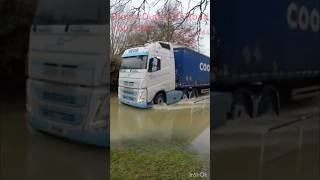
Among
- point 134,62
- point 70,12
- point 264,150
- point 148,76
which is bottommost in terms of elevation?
point 264,150

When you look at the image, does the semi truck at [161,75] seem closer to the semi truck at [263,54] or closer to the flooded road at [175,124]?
the flooded road at [175,124]

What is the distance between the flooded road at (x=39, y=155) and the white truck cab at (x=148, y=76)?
0.52 meters

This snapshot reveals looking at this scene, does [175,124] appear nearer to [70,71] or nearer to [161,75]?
[161,75]

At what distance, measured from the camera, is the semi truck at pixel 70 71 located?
4.19 m

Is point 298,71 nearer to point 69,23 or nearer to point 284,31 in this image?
point 284,31

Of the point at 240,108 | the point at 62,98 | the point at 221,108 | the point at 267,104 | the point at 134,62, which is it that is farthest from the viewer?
the point at 267,104

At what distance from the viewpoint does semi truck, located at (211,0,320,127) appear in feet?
16.9

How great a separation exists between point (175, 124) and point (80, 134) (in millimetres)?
749

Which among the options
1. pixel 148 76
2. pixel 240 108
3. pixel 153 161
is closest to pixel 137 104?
pixel 148 76

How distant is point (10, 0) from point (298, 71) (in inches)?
→ 134

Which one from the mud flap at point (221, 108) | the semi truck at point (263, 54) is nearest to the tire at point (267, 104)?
the semi truck at point (263, 54)

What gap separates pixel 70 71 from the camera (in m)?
4.29

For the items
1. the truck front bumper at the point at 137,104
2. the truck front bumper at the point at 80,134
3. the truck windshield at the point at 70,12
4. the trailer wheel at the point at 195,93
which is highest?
the truck windshield at the point at 70,12

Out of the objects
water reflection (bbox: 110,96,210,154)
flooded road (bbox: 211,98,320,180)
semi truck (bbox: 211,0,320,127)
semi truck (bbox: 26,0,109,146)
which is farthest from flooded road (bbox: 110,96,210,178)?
flooded road (bbox: 211,98,320,180)
